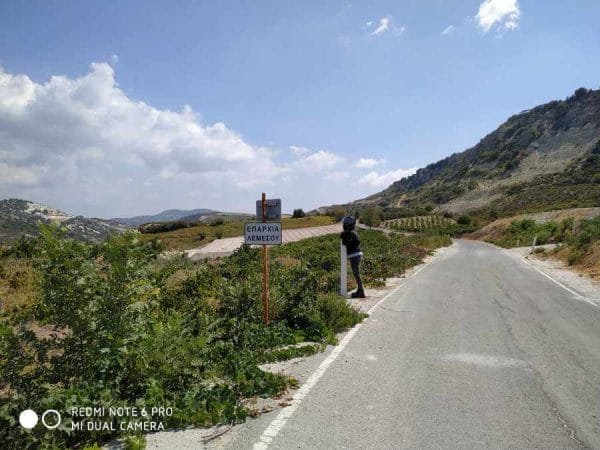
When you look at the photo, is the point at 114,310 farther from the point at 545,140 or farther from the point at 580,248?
the point at 545,140

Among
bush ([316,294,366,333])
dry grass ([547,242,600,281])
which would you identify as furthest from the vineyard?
bush ([316,294,366,333])

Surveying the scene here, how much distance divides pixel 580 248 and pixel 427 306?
50.8 ft

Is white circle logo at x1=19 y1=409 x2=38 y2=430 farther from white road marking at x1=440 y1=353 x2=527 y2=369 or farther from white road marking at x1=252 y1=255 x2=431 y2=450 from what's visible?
white road marking at x1=440 y1=353 x2=527 y2=369

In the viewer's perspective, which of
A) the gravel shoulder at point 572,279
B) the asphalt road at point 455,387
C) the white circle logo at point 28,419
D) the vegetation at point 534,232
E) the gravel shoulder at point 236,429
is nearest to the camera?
the white circle logo at point 28,419

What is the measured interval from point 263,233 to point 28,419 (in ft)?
15.8

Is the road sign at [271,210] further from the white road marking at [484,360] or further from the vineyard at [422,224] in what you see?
the vineyard at [422,224]

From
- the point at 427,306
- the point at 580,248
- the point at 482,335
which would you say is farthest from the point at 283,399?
the point at 580,248

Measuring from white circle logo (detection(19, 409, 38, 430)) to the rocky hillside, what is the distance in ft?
240

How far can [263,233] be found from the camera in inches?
300

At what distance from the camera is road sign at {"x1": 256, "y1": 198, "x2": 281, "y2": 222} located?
24.9 feet

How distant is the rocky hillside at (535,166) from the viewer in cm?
7669

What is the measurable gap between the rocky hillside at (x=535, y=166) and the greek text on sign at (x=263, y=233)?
68562 millimetres

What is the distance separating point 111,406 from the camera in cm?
368

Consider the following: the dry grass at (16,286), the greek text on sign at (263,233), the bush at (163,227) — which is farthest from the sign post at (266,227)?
the bush at (163,227)
